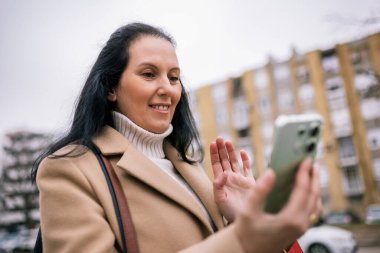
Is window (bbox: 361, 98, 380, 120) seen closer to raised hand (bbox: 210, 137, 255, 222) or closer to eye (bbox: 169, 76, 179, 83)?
raised hand (bbox: 210, 137, 255, 222)

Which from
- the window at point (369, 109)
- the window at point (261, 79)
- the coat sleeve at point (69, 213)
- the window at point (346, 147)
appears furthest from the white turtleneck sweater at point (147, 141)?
the window at point (261, 79)

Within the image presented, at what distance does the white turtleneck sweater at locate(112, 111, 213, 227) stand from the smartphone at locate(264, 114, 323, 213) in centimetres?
75

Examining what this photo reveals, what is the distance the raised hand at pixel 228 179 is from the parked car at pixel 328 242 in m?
7.61

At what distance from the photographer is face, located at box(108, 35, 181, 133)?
1659mm

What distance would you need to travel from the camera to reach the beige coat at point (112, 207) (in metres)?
1.20

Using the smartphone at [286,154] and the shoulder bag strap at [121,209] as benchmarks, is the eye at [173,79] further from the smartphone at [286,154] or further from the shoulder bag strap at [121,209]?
the smartphone at [286,154]

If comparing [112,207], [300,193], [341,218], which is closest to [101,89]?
[112,207]

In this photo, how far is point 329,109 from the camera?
30641mm

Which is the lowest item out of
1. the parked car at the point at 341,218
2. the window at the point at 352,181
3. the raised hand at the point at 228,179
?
the parked car at the point at 341,218

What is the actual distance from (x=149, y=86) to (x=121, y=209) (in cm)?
60

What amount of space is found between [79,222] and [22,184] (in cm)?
4569

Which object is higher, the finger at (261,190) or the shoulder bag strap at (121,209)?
the finger at (261,190)

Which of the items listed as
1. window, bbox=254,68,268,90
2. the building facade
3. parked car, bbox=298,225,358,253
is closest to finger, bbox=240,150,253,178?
parked car, bbox=298,225,358,253

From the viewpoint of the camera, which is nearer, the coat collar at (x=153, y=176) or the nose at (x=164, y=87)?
the coat collar at (x=153, y=176)
